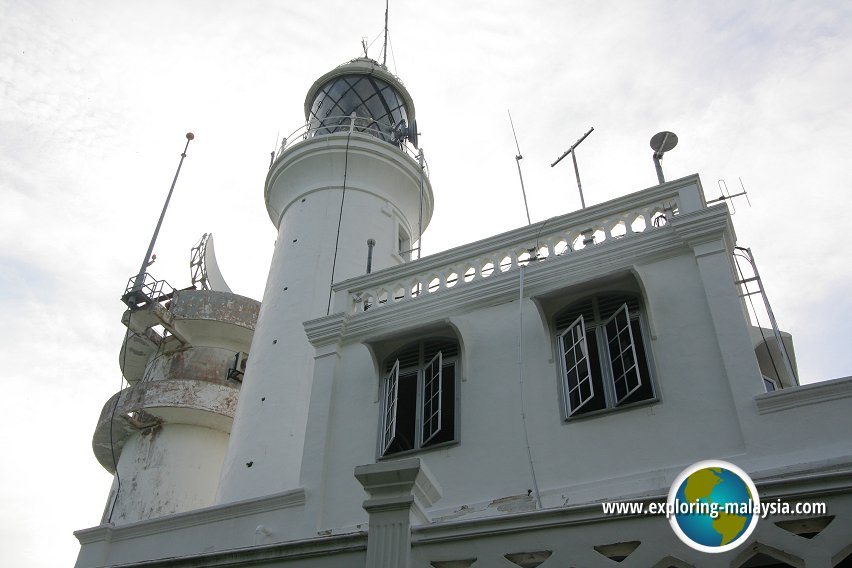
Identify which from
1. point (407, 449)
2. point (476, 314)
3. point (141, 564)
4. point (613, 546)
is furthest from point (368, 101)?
point (613, 546)

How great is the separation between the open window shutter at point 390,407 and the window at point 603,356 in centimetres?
246

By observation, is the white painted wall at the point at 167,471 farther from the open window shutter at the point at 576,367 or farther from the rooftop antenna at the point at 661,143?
the rooftop antenna at the point at 661,143

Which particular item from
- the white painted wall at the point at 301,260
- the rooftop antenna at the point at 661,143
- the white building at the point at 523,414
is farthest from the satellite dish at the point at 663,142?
the white painted wall at the point at 301,260

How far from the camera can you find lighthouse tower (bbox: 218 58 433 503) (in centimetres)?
1402

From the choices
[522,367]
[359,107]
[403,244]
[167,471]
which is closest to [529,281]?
[522,367]

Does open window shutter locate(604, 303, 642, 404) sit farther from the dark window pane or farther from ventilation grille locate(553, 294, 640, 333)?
the dark window pane

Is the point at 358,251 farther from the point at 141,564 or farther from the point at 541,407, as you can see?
the point at 141,564

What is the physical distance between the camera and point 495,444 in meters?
9.80

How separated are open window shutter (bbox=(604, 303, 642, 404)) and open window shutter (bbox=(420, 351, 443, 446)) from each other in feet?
7.96

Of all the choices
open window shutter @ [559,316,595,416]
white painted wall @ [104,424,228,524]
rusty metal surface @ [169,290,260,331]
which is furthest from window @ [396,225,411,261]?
open window shutter @ [559,316,595,416]

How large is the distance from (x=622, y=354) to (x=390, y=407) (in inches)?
135

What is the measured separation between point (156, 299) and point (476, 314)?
13041mm

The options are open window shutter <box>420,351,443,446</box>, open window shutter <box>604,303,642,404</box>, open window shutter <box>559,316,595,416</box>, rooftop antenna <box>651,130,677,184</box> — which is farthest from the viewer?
rooftop antenna <box>651,130,677,184</box>

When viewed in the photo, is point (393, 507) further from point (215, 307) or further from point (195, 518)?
point (215, 307)
